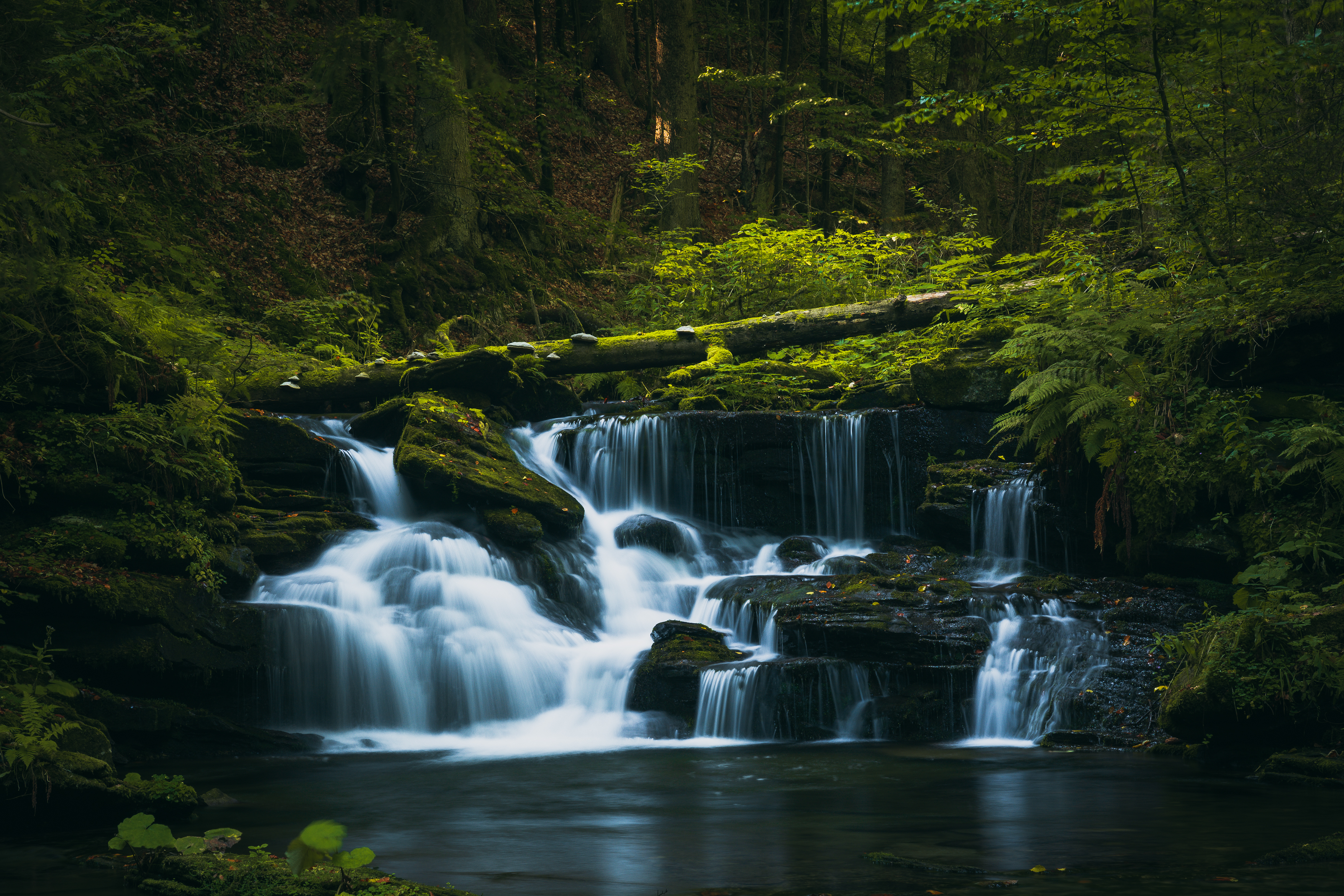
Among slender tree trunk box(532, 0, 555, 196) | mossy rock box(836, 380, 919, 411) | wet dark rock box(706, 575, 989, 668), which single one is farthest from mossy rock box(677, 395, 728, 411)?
slender tree trunk box(532, 0, 555, 196)

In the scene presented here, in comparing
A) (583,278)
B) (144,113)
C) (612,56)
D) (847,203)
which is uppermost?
(612,56)

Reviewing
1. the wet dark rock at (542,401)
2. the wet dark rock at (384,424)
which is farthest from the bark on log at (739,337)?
the wet dark rock at (384,424)

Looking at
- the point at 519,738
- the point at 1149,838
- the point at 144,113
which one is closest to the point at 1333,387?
the point at 1149,838

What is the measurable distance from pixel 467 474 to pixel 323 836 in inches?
341

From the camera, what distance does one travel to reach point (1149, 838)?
192 inches

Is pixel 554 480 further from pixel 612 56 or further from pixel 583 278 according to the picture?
pixel 612 56

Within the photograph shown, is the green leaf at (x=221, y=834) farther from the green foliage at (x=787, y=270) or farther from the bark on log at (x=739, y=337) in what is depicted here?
the green foliage at (x=787, y=270)

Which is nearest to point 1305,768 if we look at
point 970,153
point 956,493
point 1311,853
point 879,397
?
point 1311,853

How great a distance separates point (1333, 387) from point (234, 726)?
9.97 m

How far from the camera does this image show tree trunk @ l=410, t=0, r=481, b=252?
58.7 ft

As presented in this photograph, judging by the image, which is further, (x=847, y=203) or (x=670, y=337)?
(x=847, y=203)

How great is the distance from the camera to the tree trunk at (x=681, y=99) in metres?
20.3

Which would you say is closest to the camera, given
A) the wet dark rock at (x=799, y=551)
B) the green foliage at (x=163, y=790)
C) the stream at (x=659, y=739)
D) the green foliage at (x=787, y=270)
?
the stream at (x=659, y=739)

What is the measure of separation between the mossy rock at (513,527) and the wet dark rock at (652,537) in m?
1.19
